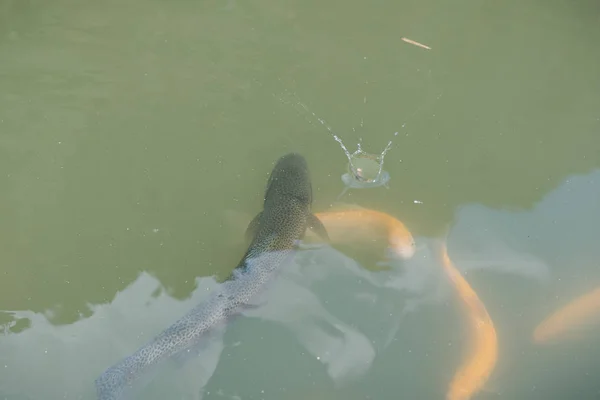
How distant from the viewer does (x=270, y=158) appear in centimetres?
377

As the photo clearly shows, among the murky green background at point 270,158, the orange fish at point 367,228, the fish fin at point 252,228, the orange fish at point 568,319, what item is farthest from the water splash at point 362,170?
the orange fish at point 568,319

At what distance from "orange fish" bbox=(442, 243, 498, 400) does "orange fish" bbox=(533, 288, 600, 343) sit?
0.28 meters

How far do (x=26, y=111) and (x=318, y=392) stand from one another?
2885 millimetres

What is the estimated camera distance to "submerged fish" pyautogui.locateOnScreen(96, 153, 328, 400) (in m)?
2.83

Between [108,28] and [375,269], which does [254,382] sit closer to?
[375,269]

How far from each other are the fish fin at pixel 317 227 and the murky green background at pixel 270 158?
15cm

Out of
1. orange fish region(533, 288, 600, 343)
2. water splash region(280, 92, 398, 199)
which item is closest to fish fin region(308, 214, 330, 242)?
water splash region(280, 92, 398, 199)

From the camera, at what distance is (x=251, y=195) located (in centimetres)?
361

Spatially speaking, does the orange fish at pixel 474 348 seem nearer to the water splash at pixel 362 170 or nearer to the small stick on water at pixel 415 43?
the water splash at pixel 362 170

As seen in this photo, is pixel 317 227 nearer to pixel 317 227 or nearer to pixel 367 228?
pixel 317 227

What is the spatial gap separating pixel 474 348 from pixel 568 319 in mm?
592

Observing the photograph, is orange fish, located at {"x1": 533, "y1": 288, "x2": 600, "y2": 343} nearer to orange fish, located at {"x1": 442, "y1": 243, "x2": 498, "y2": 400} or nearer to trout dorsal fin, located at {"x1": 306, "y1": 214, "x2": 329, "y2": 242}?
orange fish, located at {"x1": 442, "y1": 243, "x2": 498, "y2": 400}

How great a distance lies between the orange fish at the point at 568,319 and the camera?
3.14 m

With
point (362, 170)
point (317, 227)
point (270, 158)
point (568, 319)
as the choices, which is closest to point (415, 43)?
point (362, 170)
